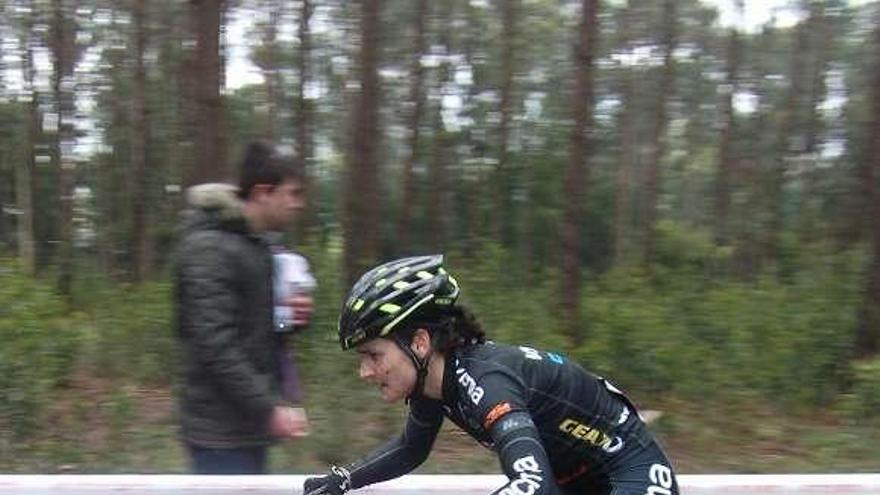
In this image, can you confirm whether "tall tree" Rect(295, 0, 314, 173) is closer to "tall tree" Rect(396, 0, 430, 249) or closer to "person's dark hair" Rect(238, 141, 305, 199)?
"tall tree" Rect(396, 0, 430, 249)

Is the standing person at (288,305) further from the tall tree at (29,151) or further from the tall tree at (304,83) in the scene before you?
the tall tree at (304,83)

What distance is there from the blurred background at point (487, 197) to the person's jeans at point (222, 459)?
7.40 feet

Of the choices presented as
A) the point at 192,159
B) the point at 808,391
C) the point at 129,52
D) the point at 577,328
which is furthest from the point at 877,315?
the point at 129,52

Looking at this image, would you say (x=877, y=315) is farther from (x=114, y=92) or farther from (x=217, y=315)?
(x=114, y=92)

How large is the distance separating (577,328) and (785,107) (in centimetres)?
1521

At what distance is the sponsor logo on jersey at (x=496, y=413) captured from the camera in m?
1.99

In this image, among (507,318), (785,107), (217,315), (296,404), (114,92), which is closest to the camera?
(217,315)

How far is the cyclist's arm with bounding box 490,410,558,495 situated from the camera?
189cm

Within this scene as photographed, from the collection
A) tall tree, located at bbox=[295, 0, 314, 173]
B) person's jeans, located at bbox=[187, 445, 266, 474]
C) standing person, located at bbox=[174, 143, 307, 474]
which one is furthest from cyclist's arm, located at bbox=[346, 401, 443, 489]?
tall tree, located at bbox=[295, 0, 314, 173]

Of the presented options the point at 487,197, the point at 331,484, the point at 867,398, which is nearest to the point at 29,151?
the point at 487,197

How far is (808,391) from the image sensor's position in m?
8.52

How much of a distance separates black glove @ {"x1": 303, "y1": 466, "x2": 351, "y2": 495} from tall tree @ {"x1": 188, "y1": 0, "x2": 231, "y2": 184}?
18.4 feet

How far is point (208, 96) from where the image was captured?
7598 millimetres

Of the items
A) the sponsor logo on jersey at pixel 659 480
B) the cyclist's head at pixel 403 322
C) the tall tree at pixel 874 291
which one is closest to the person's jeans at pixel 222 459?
the cyclist's head at pixel 403 322
